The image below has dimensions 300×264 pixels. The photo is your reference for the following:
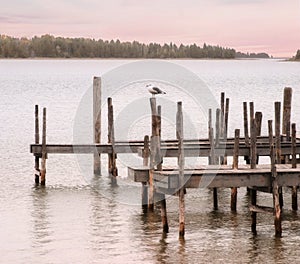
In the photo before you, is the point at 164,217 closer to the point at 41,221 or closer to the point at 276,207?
the point at 276,207

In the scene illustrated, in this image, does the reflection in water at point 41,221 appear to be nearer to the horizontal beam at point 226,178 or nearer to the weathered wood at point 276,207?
the horizontal beam at point 226,178

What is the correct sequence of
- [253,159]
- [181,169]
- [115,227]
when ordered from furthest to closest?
[115,227] < [253,159] < [181,169]

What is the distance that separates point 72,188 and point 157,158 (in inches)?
271

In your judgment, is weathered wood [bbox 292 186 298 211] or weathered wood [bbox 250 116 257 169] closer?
weathered wood [bbox 250 116 257 169]

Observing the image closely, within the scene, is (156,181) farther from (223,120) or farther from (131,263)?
(223,120)

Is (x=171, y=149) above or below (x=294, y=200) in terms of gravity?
above

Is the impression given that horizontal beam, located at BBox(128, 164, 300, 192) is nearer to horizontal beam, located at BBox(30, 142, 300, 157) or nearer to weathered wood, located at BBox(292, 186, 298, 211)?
weathered wood, located at BBox(292, 186, 298, 211)

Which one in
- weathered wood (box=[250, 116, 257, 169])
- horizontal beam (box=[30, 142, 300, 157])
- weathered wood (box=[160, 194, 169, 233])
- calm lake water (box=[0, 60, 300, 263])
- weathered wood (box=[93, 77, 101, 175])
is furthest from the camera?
weathered wood (box=[93, 77, 101, 175])

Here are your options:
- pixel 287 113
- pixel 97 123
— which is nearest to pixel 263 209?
pixel 287 113

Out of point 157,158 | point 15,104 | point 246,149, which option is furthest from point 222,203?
point 15,104

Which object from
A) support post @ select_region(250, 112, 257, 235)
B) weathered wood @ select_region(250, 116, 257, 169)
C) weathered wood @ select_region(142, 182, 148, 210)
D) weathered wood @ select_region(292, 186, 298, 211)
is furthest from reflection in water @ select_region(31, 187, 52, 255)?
weathered wood @ select_region(292, 186, 298, 211)

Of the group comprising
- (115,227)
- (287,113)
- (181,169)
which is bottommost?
(115,227)

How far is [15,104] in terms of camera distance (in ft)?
240

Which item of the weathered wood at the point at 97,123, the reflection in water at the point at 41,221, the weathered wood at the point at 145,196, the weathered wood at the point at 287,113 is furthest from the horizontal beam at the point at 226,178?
the weathered wood at the point at 97,123
